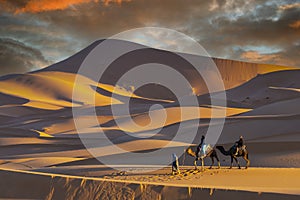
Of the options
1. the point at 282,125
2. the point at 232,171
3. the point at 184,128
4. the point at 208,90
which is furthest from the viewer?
the point at 208,90

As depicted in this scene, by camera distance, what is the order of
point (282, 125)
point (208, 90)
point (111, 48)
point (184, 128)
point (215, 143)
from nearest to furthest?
point (215, 143) → point (282, 125) → point (184, 128) → point (208, 90) → point (111, 48)

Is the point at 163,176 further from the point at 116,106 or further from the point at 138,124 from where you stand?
the point at 116,106

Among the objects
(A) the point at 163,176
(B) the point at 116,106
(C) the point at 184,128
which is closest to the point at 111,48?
(B) the point at 116,106

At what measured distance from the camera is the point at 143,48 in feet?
409

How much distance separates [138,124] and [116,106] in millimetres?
20682

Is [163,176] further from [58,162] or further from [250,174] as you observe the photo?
[58,162]

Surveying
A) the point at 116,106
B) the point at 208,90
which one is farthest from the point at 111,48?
the point at 116,106

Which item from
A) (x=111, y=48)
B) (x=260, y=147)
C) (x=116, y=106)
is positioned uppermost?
(x=111, y=48)

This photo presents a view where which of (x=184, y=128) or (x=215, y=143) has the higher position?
(x=184, y=128)

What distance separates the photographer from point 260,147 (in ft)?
69.5

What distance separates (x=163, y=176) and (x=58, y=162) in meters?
8.90

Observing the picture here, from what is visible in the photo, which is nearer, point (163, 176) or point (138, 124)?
point (163, 176)

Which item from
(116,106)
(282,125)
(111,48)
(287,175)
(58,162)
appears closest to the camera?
(287,175)

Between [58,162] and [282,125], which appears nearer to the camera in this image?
[58,162]
